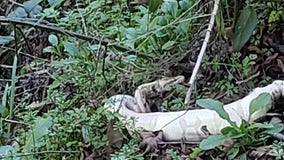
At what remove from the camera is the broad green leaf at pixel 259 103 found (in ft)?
5.24

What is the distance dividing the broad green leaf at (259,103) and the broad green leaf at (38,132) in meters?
0.58

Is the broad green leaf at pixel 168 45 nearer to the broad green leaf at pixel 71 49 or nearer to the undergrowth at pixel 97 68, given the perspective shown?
the undergrowth at pixel 97 68

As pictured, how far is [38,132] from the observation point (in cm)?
174

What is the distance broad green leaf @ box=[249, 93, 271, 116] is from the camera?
1597 mm

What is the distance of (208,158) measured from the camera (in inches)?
65.4

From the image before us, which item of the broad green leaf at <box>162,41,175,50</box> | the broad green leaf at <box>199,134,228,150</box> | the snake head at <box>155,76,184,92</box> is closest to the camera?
the broad green leaf at <box>199,134,228,150</box>

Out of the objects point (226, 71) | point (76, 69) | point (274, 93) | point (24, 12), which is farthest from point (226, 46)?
point (24, 12)

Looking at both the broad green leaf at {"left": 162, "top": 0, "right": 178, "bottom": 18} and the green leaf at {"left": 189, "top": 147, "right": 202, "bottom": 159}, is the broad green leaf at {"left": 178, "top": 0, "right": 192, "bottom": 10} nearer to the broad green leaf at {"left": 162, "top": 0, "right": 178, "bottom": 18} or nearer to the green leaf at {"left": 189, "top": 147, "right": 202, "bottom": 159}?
the broad green leaf at {"left": 162, "top": 0, "right": 178, "bottom": 18}

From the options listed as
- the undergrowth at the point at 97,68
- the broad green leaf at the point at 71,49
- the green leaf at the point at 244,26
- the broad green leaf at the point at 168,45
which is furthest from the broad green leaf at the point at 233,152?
the broad green leaf at the point at 71,49

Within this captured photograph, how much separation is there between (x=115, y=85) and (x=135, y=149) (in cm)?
50

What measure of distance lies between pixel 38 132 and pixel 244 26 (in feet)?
2.45

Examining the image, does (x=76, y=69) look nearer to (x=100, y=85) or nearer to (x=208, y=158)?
(x=100, y=85)

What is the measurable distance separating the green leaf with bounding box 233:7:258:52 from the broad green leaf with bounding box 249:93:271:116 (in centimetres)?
39

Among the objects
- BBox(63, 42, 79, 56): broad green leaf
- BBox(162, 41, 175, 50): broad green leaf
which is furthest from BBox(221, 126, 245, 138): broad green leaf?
BBox(63, 42, 79, 56): broad green leaf
